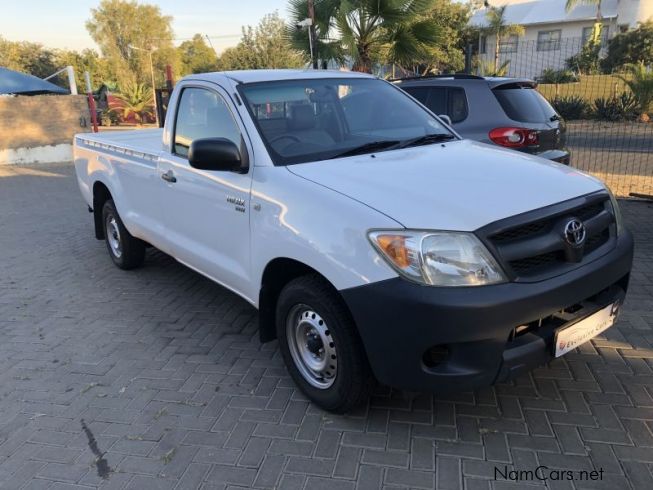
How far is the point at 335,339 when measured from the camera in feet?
9.20

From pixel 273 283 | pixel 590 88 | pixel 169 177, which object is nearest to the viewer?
pixel 273 283

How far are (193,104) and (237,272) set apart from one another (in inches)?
56.5

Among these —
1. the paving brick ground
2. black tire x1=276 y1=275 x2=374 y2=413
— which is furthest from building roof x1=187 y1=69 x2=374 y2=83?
the paving brick ground

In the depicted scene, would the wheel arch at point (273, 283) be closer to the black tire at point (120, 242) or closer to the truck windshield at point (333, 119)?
the truck windshield at point (333, 119)

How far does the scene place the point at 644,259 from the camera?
5328 mm

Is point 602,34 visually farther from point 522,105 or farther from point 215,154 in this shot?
point 215,154

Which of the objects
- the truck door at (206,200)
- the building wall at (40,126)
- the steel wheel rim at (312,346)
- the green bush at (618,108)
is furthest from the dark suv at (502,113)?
the green bush at (618,108)

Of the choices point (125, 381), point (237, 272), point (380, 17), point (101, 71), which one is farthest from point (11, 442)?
point (101, 71)

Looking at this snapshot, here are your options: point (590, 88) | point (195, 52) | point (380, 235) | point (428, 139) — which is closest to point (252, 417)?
point (380, 235)

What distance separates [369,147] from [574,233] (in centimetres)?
136

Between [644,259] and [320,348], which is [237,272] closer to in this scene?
[320,348]

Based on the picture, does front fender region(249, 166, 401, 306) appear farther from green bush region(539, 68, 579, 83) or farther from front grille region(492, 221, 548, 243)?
green bush region(539, 68, 579, 83)

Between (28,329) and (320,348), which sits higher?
(320,348)

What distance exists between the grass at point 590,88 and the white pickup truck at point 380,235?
2051 centimetres
